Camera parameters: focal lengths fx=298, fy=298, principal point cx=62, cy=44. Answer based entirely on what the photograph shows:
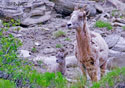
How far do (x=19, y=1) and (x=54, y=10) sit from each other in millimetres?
2806

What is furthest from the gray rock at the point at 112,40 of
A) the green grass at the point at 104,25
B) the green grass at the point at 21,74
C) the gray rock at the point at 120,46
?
the green grass at the point at 21,74

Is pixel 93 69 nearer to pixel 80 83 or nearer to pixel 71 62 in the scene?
pixel 80 83

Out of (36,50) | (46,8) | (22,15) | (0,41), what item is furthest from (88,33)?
(46,8)

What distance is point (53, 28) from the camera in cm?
1509

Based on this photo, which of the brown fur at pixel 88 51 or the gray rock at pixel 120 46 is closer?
the brown fur at pixel 88 51

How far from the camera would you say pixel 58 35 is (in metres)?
13.6

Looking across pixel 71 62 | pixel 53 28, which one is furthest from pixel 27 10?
pixel 71 62

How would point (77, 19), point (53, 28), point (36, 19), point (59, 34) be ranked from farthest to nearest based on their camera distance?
point (36, 19) < point (53, 28) < point (59, 34) < point (77, 19)

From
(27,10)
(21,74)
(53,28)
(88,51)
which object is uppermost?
(21,74)

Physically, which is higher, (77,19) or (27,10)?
(77,19)

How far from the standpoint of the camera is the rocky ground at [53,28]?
435 inches

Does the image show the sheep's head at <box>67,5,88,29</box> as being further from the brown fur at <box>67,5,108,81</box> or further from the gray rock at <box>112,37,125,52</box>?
the gray rock at <box>112,37,125,52</box>

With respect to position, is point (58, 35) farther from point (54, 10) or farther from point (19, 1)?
point (54, 10)

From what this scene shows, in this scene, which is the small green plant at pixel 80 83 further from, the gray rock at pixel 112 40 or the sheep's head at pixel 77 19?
the gray rock at pixel 112 40
